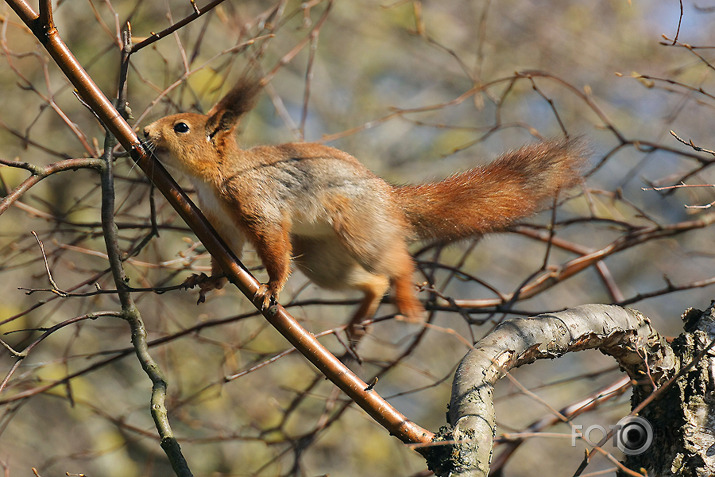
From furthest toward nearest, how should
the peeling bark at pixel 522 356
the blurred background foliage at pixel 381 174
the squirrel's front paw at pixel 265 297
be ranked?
the blurred background foliage at pixel 381 174
the squirrel's front paw at pixel 265 297
the peeling bark at pixel 522 356

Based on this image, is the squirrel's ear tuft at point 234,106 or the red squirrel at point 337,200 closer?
the squirrel's ear tuft at point 234,106

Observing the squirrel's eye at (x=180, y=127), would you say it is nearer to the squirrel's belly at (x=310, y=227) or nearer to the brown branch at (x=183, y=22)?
the squirrel's belly at (x=310, y=227)

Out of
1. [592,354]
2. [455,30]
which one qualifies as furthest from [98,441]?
[455,30]

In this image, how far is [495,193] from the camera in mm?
2553

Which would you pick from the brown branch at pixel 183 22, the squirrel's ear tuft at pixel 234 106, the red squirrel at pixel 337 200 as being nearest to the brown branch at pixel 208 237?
the brown branch at pixel 183 22

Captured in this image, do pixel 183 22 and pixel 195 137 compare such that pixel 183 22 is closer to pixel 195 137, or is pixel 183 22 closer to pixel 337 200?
pixel 195 137

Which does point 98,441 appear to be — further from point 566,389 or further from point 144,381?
point 566,389

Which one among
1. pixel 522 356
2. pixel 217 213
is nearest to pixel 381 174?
pixel 217 213

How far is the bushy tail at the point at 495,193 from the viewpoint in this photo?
98.0 inches

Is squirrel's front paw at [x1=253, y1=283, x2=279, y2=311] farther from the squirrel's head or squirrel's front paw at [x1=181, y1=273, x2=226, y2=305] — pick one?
the squirrel's head

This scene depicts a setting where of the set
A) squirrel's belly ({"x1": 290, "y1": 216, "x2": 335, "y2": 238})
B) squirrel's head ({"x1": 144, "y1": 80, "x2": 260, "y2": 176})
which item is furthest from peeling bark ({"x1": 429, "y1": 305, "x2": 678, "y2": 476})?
squirrel's head ({"x1": 144, "y1": 80, "x2": 260, "y2": 176})

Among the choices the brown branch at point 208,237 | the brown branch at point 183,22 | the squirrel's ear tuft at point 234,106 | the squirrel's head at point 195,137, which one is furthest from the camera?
the squirrel's head at point 195,137

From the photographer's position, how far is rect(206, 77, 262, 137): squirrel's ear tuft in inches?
87.7

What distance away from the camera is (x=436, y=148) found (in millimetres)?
6695
